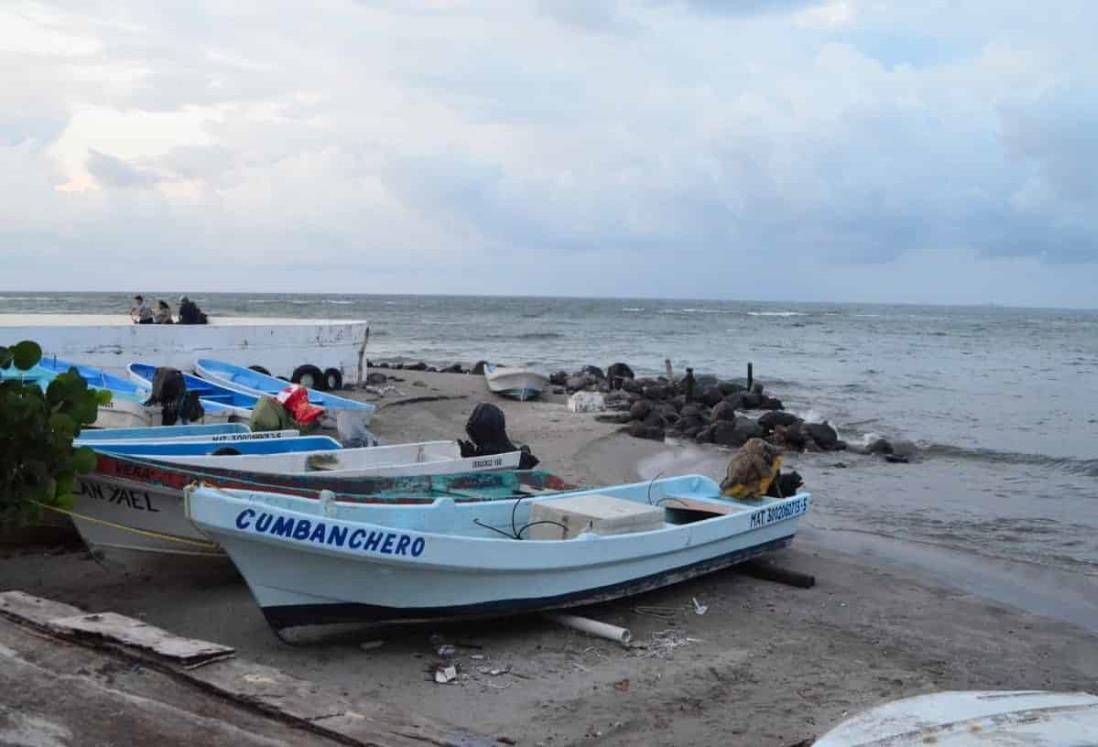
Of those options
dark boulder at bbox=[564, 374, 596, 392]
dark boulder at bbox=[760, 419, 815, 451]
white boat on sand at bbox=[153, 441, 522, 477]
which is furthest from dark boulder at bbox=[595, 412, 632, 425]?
white boat on sand at bbox=[153, 441, 522, 477]

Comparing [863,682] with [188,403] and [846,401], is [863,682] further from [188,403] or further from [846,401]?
[846,401]

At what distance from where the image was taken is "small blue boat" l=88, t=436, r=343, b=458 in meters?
9.88

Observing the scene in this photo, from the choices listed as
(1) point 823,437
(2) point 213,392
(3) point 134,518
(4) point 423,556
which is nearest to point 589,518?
(4) point 423,556

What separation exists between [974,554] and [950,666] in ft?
14.8

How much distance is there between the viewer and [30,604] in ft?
19.5

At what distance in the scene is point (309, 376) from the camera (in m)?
21.3

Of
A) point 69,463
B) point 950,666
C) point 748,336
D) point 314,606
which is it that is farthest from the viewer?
point 748,336

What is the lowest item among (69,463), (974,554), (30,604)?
(974,554)

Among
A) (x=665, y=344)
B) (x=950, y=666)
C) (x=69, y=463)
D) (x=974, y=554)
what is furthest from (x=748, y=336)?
(x=69, y=463)

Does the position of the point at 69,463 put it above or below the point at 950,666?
above

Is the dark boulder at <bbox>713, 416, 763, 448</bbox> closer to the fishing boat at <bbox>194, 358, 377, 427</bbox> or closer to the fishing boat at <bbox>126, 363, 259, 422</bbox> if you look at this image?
the fishing boat at <bbox>194, 358, 377, 427</bbox>

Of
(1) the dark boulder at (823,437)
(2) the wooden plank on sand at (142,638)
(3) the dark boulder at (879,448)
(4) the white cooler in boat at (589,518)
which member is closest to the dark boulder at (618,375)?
(1) the dark boulder at (823,437)

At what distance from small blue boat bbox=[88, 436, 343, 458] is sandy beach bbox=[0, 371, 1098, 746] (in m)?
1.09

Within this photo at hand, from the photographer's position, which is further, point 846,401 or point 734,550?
point 846,401
